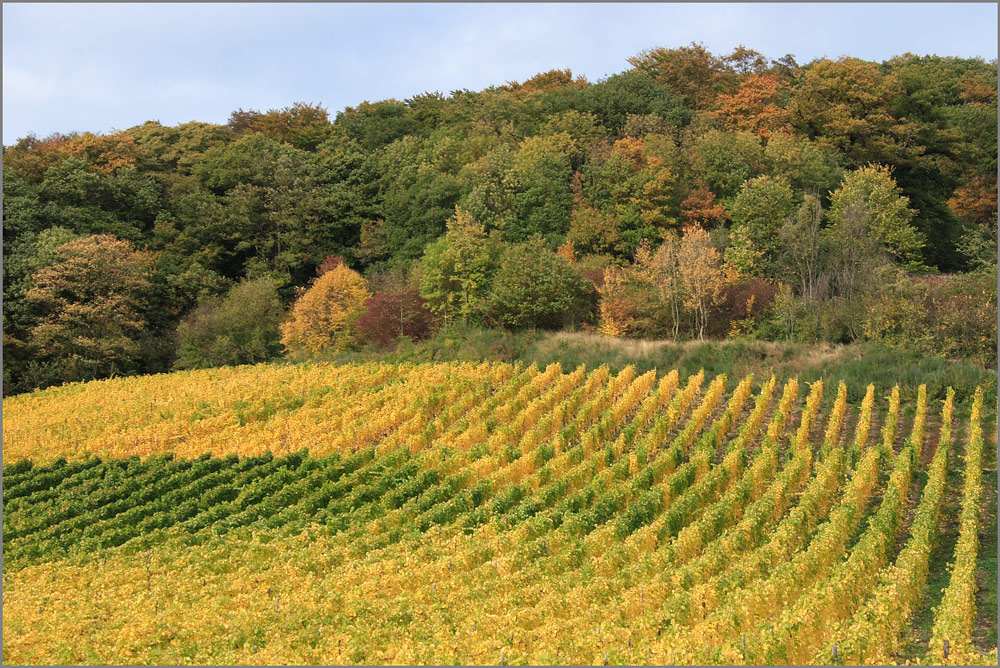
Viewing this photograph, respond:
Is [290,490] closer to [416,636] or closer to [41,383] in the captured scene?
[416,636]

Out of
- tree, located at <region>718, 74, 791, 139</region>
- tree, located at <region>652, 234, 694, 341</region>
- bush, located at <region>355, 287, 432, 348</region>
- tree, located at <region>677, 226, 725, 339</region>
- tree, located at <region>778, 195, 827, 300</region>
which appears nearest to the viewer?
tree, located at <region>677, 226, 725, 339</region>

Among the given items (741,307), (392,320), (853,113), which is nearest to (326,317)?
(392,320)

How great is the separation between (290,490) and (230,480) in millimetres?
2306

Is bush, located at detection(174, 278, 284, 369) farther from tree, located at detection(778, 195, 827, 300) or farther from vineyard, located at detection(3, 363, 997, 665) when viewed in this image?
tree, located at detection(778, 195, 827, 300)

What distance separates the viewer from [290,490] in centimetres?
1859

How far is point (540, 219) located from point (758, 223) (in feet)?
33.4

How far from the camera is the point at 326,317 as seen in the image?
3459cm

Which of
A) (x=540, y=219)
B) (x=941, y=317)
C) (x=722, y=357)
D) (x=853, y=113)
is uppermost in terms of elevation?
(x=853, y=113)

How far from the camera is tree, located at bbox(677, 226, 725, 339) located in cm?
3119

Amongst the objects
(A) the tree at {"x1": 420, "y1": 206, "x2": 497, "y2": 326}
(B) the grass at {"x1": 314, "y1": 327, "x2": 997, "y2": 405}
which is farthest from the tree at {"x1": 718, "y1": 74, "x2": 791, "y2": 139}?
(B) the grass at {"x1": 314, "y1": 327, "x2": 997, "y2": 405}

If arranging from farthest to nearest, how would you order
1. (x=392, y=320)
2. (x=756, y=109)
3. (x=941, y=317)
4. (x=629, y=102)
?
(x=629, y=102)
(x=756, y=109)
(x=392, y=320)
(x=941, y=317)

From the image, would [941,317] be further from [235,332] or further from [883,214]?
[235,332]

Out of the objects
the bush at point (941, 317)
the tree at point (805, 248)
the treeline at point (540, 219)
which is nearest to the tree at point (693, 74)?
the treeline at point (540, 219)

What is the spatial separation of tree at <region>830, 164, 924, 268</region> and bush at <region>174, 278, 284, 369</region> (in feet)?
79.5
